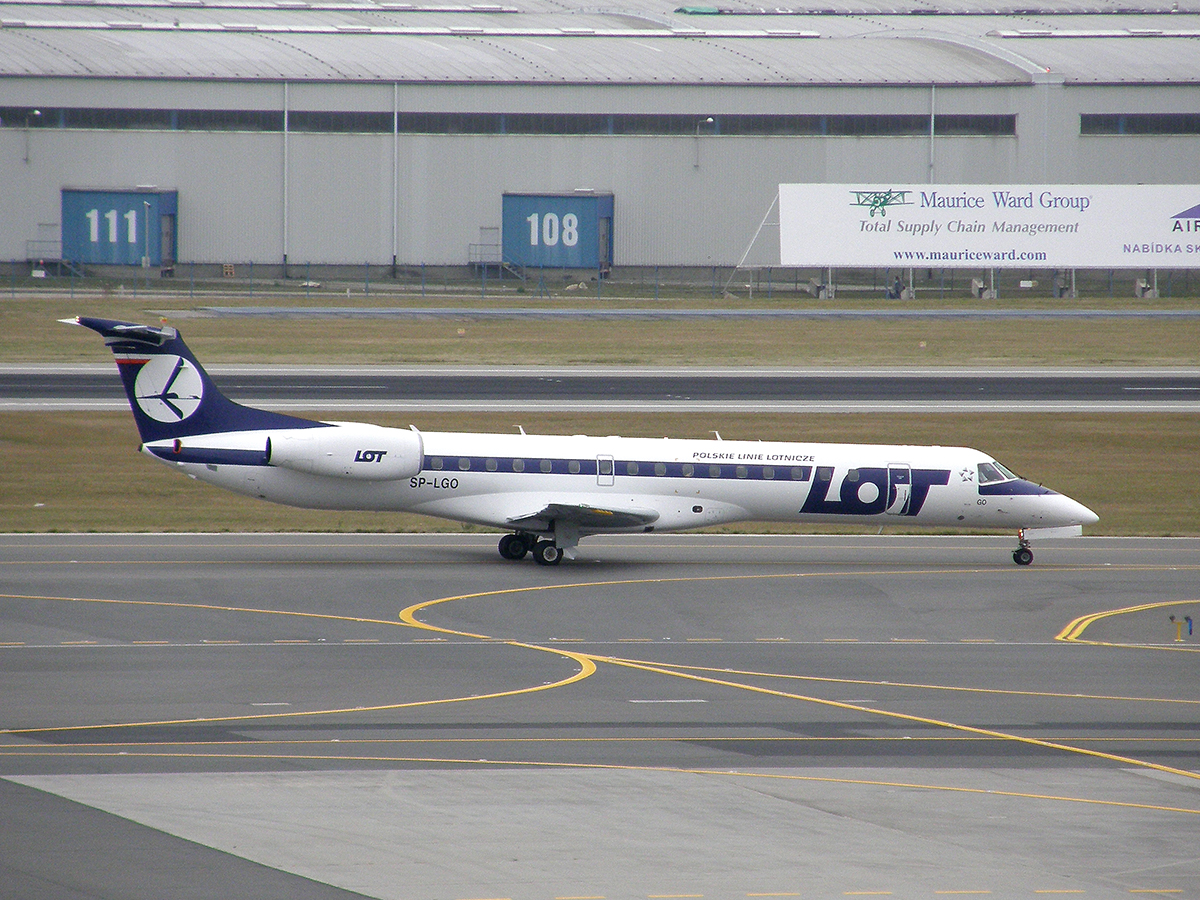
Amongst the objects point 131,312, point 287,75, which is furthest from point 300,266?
point 131,312

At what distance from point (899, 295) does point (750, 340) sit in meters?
19.1

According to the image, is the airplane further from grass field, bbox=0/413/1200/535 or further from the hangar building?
the hangar building

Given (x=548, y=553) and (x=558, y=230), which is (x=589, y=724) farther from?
(x=558, y=230)

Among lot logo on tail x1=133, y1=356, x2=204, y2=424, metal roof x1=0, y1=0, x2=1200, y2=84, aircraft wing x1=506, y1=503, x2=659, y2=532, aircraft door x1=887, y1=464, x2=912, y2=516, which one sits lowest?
aircraft wing x1=506, y1=503, x2=659, y2=532

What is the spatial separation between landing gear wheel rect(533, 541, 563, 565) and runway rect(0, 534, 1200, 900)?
20.1 inches

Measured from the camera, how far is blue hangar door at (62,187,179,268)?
8562cm

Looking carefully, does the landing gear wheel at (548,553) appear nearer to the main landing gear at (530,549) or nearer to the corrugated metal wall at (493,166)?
the main landing gear at (530,549)

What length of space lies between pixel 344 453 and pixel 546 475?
4328 mm

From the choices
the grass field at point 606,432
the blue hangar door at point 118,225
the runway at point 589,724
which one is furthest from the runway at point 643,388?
the blue hangar door at point 118,225

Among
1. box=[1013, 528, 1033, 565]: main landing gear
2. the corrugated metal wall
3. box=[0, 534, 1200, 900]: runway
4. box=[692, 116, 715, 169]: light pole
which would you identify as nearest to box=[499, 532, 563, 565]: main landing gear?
box=[0, 534, 1200, 900]: runway

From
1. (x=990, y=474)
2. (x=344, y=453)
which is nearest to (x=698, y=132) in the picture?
(x=990, y=474)

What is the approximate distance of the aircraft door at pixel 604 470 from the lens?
31562mm

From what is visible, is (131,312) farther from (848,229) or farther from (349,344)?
(848,229)

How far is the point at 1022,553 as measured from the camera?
33125 millimetres
